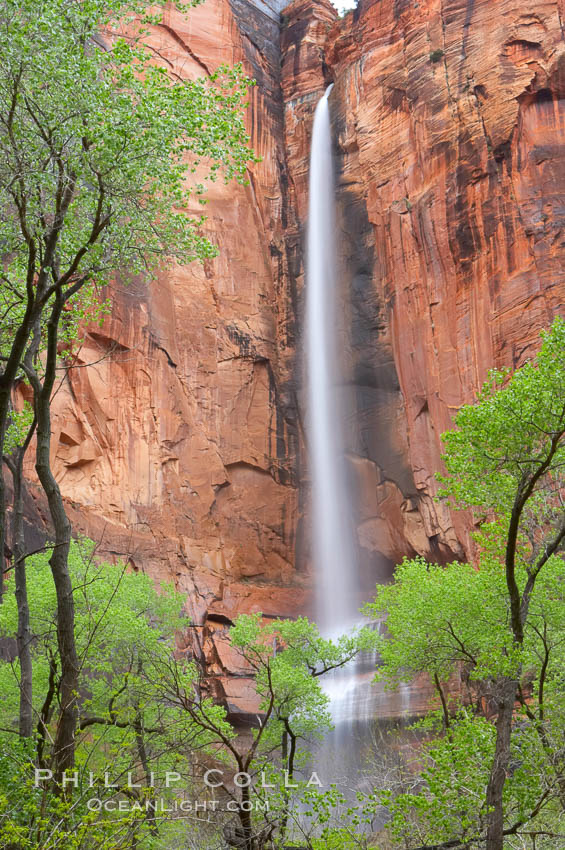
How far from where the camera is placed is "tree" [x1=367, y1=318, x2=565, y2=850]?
10086 millimetres

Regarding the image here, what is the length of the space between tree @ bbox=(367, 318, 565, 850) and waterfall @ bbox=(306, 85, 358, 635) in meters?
19.9

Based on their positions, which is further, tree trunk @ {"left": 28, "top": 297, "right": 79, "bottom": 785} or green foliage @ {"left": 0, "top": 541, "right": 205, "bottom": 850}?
tree trunk @ {"left": 28, "top": 297, "right": 79, "bottom": 785}

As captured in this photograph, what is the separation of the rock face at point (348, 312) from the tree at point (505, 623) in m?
14.8

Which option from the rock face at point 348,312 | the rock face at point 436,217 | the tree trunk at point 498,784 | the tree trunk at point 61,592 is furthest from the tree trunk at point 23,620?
the rock face at point 436,217

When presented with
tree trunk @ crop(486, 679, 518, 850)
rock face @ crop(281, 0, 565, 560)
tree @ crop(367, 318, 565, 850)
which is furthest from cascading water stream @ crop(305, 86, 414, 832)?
tree trunk @ crop(486, 679, 518, 850)

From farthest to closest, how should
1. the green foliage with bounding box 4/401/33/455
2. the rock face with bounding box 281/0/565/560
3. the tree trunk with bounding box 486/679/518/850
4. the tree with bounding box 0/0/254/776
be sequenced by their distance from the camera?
the rock face with bounding box 281/0/565/560 → the green foliage with bounding box 4/401/33/455 → the tree with bounding box 0/0/254/776 → the tree trunk with bounding box 486/679/518/850

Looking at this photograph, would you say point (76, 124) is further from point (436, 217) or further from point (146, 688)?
point (436, 217)

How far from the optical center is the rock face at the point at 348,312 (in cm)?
3266

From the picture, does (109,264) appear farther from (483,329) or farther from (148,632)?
(483,329)

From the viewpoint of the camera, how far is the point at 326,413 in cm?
4119

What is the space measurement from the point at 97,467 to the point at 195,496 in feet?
17.5

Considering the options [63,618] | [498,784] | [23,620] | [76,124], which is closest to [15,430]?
[23,620]

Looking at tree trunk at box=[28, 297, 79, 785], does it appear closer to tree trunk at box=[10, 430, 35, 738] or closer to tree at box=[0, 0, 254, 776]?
tree at box=[0, 0, 254, 776]

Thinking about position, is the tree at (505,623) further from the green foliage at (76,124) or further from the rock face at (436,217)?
the rock face at (436,217)
